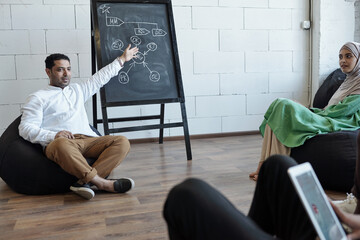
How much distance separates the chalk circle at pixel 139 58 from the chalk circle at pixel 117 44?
0.54ft

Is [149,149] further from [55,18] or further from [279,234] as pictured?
[279,234]

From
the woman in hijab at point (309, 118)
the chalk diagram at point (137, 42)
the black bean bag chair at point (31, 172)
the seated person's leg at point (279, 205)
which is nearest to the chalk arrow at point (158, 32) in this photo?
the chalk diagram at point (137, 42)

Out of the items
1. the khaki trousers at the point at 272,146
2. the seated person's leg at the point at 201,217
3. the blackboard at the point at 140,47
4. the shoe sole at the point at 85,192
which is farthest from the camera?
the blackboard at the point at 140,47

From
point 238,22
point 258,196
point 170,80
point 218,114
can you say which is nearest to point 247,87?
point 218,114

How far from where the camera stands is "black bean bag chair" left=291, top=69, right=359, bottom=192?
2.49 m

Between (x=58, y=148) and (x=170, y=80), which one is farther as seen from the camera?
(x=170, y=80)

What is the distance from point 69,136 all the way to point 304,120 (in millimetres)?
1618

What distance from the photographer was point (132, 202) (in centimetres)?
244

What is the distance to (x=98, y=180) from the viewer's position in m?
2.60

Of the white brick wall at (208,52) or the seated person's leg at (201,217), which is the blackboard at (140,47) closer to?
the white brick wall at (208,52)

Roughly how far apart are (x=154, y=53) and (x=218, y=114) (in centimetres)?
144

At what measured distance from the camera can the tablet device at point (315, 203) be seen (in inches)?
36.2

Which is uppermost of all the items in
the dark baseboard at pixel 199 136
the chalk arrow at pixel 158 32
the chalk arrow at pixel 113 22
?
the chalk arrow at pixel 113 22

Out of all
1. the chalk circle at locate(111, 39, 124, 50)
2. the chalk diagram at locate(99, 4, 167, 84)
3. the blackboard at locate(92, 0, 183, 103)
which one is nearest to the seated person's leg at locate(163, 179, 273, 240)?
the blackboard at locate(92, 0, 183, 103)
